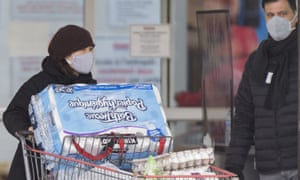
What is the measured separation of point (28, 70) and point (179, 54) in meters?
1.36

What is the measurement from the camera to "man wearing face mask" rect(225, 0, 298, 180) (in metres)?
5.29

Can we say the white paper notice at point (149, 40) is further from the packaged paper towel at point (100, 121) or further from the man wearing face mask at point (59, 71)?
the packaged paper towel at point (100, 121)

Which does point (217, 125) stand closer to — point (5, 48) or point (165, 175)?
point (5, 48)

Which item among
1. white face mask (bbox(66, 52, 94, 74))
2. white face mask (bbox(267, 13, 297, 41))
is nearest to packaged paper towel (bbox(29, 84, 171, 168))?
white face mask (bbox(66, 52, 94, 74))

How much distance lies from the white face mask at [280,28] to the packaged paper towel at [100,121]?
122cm

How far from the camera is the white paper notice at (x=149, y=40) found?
7977 mm

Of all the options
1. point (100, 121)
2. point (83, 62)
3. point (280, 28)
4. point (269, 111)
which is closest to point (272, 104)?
point (269, 111)

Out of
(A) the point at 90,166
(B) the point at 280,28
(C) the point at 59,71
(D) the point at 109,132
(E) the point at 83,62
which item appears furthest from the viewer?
(B) the point at 280,28

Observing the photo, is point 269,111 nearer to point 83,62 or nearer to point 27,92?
point 83,62

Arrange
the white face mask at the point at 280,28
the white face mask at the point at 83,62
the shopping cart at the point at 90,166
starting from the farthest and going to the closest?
the white face mask at the point at 280,28 → the white face mask at the point at 83,62 → the shopping cart at the point at 90,166

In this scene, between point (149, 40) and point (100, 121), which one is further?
point (149, 40)

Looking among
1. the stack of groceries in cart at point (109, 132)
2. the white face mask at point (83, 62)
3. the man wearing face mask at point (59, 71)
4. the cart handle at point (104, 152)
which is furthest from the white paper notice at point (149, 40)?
the cart handle at point (104, 152)

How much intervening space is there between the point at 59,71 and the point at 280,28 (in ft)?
4.53

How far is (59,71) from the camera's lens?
5059 mm
